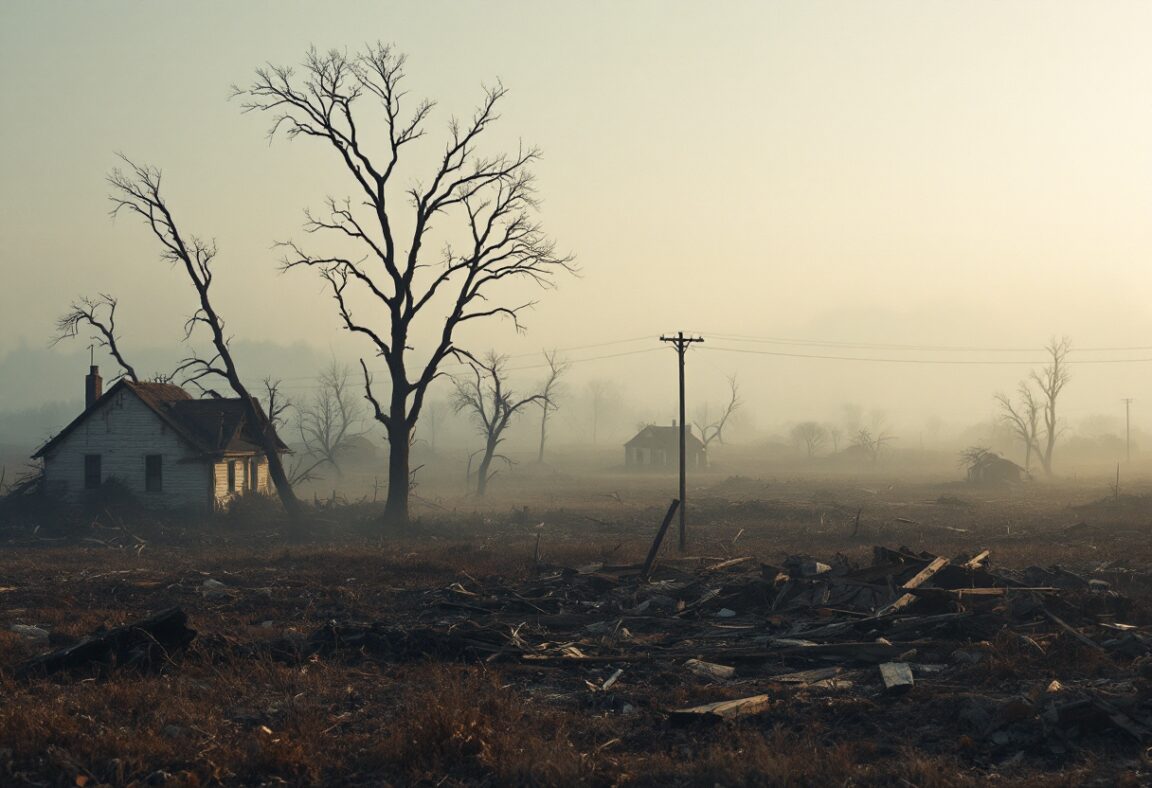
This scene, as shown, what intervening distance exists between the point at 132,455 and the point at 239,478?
495 cm

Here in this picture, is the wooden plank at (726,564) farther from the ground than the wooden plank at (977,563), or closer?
closer

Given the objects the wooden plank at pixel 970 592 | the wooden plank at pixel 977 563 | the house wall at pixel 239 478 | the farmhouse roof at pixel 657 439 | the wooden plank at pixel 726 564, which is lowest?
the wooden plank at pixel 726 564

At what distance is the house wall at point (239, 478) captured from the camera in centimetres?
3984

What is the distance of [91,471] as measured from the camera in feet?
129

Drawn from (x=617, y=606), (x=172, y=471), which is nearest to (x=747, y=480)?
(x=172, y=471)

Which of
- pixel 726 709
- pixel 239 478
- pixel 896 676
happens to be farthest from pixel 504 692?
pixel 239 478

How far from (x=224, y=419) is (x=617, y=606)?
29169 millimetres

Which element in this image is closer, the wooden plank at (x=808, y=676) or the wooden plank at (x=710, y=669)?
the wooden plank at (x=808, y=676)

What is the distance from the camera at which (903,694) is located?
1113 centimetres

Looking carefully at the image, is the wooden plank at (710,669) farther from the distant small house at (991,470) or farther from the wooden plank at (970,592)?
the distant small house at (991,470)

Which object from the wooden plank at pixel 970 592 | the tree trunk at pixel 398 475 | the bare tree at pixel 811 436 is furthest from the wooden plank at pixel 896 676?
the bare tree at pixel 811 436

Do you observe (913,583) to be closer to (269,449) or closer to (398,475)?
(398,475)

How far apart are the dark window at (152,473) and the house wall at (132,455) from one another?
0.41ft

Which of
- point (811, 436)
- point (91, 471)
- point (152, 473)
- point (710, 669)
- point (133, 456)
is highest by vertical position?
point (811, 436)
